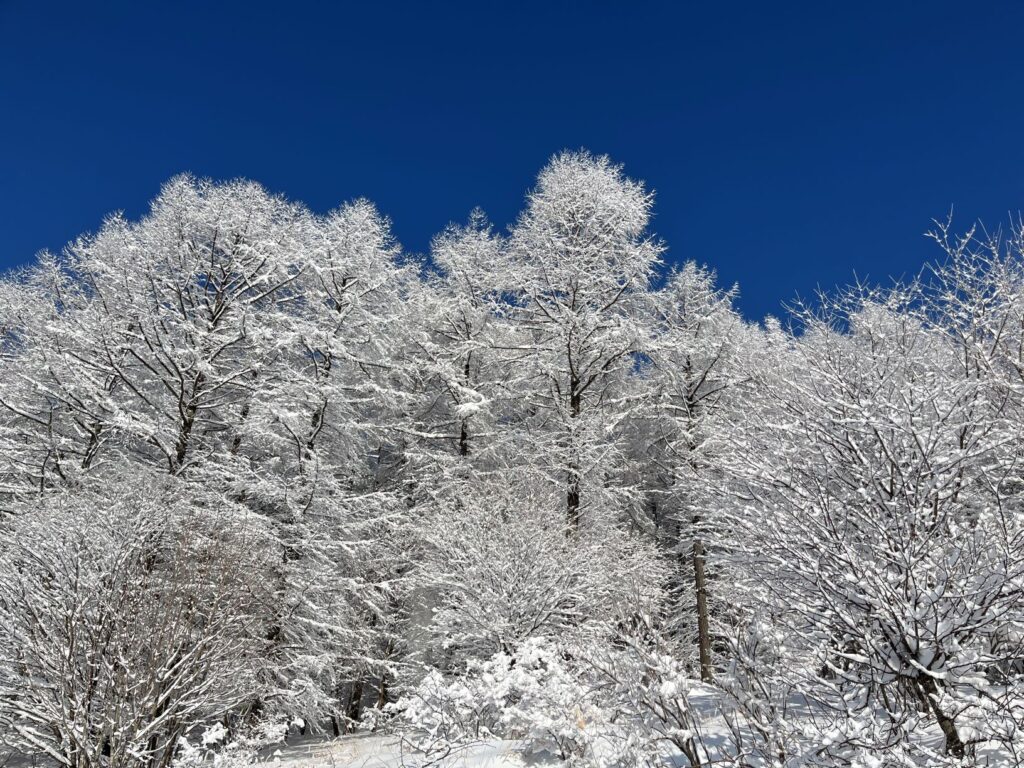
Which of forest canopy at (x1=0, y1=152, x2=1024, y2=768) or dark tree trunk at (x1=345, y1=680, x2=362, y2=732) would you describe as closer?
forest canopy at (x1=0, y1=152, x2=1024, y2=768)

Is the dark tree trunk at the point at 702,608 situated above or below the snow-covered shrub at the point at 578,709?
above

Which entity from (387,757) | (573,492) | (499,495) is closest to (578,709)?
(387,757)

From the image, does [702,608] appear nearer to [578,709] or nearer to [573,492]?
[573,492]

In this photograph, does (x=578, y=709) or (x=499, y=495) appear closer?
(x=578, y=709)

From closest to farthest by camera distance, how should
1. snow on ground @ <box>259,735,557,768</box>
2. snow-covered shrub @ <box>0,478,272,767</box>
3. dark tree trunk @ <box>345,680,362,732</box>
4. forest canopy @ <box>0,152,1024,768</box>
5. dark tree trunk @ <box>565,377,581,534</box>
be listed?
1. forest canopy @ <box>0,152,1024,768</box>
2. snow on ground @ <box>259,735,557,768</box>
3. snow-covered shrub @ <box>0,478,272,767</box>
4. dark tree trunk @ <box>565,377,581,534</box>
5. dark tree trunk @ <box>345,680,362,732</box>

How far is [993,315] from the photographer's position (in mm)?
9875

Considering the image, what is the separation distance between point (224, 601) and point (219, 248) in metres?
8.32

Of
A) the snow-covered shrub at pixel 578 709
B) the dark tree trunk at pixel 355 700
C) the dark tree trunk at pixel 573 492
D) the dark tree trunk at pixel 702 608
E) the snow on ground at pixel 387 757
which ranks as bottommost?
the snow on ground at pixel 387 757

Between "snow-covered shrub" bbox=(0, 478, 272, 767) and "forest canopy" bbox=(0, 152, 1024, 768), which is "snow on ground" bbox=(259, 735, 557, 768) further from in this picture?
"snow-covered shrub" bbox=(0, 478, 272, 767)

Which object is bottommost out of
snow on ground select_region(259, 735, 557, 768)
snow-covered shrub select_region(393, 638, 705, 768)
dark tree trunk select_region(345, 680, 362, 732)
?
snow on ground select_region(259, 735, 557, 768)

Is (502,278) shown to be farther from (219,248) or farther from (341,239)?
(219,248)

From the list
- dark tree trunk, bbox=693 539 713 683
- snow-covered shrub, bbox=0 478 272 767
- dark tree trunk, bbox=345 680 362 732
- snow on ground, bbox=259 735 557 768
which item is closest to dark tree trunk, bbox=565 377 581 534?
dark tree trunk, bbox=693 539 713 683

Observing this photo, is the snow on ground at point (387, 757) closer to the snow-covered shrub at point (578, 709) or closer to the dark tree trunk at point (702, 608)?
the snow-covered shrub at point (578, 709)

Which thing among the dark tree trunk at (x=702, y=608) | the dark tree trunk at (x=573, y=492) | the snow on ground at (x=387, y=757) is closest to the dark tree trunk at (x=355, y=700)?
the snow on ground at (x=387, y=757)
